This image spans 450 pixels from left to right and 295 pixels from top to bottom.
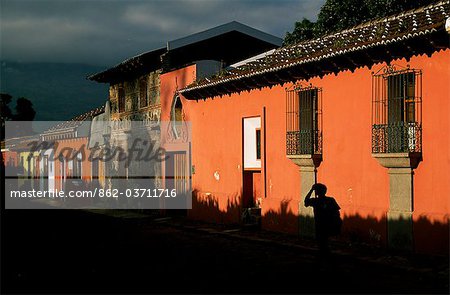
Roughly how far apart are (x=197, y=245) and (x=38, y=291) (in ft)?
20.5

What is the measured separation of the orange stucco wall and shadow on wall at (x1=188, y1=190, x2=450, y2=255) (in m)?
0.03

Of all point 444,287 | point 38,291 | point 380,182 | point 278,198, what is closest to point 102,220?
point 278,198

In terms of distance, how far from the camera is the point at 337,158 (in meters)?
15.3

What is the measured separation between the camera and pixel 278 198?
17594mm

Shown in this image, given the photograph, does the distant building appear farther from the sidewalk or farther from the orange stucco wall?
the sidewalk

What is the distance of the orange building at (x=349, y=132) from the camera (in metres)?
12.7

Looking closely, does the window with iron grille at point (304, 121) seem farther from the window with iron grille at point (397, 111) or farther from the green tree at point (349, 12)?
the green tree at point (349, 12)

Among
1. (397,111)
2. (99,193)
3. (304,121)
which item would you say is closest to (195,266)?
(397,111)

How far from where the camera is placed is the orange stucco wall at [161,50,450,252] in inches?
495

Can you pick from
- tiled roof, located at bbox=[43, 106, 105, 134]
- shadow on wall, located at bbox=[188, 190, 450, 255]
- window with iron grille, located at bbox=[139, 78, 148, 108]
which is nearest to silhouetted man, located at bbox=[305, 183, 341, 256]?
shadow on wall, located at bbox=[188, 190, 450, 255]

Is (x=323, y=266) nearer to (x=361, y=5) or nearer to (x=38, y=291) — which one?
(x=38, y=291)

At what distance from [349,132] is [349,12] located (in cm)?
1143
